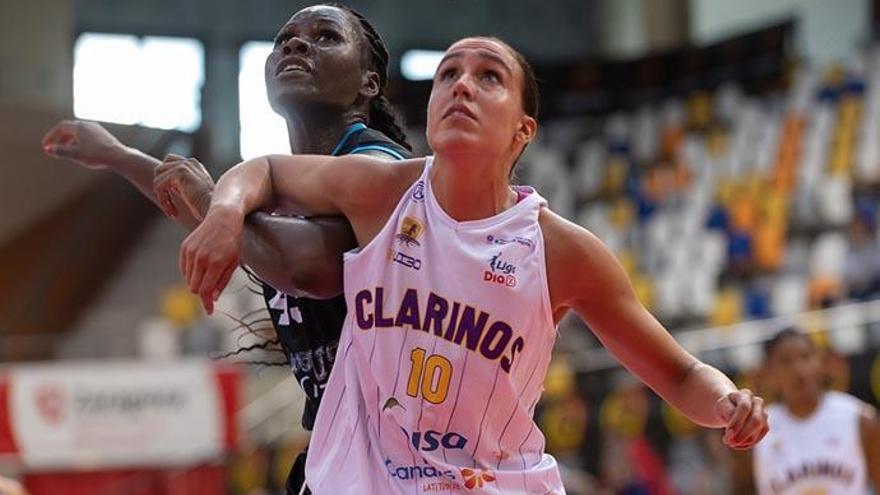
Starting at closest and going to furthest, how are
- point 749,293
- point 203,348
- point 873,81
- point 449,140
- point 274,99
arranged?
1. point 449,140
2. point 274,99
3. point 749,293
4. point 203,348
5. point 873,81

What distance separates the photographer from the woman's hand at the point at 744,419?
11.8 feet

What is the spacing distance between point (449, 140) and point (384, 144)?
0.56 m

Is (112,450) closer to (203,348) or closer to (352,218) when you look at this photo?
(203,348)

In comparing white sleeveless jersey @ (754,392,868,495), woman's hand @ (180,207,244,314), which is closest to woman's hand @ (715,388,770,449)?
woman's hand @ (180,207,244,314)

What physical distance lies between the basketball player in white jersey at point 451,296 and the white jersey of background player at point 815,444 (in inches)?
159

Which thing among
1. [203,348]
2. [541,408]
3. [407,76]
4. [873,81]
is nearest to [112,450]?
[541,408]

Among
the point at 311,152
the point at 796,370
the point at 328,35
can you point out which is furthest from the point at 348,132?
the point at 796,370

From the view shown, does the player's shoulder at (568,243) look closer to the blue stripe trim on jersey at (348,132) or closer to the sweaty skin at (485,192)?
the sweaty skin at (485,192)

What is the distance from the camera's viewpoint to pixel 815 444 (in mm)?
7688

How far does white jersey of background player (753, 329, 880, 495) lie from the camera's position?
763 centimetres

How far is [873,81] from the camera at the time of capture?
62.8 ft

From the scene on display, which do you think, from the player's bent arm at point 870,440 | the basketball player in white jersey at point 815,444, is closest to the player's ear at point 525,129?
the basketball player in white jersey at point 815,444

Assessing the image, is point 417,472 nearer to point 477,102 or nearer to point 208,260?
point 208,260

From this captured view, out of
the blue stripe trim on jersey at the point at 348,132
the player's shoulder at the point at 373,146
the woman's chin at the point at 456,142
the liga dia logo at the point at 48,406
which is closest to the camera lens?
the woman's chin at the point at 456,142
